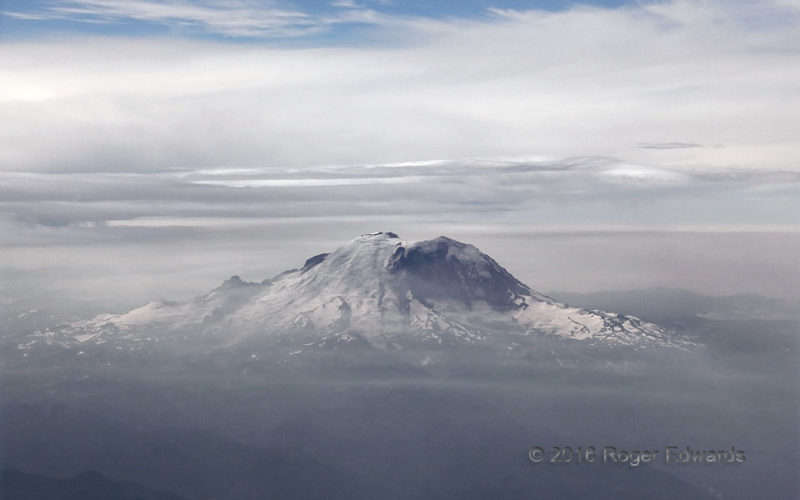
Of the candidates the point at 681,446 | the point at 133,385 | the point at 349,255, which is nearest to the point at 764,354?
the point at 681,446

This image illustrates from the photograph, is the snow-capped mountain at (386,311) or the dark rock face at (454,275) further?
the snow-capped mountain at (386,311)

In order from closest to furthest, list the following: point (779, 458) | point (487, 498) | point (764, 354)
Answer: point (779, 458) → point (764, 354) → point (487, 498)

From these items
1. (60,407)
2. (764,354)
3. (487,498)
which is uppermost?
(764,354)

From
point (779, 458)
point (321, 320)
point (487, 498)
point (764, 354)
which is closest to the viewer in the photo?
point (779, 458)

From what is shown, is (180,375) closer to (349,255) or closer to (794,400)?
(349,255)

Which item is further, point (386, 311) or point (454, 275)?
point (386, 311)

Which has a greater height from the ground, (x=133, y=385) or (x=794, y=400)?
(x=794, y=400)

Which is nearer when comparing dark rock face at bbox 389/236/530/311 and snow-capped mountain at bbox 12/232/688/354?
dark rock face at bbox 389/236/530/311

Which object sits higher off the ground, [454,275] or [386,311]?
[454,275]
